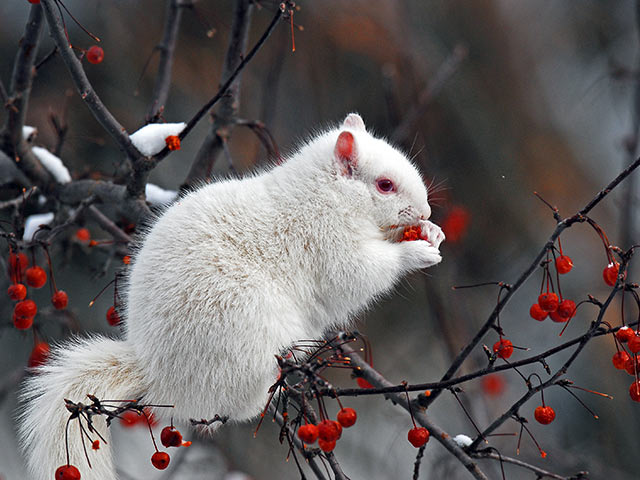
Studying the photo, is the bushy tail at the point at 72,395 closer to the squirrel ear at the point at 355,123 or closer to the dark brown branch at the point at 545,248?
the dark brown branch at the point at 545,248

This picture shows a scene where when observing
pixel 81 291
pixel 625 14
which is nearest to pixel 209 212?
pixel 81 291

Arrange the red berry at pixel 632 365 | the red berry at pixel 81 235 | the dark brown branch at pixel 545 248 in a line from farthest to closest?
the red berry at pixel 81 235 < the red berry at pixel 632 365 < the dark brown branch at pixel 545 248

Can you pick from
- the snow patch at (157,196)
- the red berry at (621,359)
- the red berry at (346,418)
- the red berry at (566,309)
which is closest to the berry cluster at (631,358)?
the red berry at (621,359)

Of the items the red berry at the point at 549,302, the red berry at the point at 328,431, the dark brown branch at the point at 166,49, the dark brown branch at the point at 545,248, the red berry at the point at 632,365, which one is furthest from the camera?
the dark brown branch at the point at 166,49

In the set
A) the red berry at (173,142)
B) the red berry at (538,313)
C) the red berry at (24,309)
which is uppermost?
the red berry at (538,313)

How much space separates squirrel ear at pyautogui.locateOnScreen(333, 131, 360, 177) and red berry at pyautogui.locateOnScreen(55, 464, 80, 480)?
3.43 ft

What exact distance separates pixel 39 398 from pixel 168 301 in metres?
0.42

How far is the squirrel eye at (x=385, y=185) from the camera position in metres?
1.86

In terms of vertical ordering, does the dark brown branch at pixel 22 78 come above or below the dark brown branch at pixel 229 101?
below

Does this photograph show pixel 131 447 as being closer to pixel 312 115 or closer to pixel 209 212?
pixel 312 115

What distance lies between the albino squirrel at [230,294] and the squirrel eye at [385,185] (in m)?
0.03

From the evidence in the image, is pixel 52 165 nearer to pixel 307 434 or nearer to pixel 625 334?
pixel 307 434

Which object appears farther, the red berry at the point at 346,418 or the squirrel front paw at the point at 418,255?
the squirrel front paw at the point at 418,255

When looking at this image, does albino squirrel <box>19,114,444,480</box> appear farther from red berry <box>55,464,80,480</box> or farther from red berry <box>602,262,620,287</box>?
red berry <box>602,262,620,287</box>
